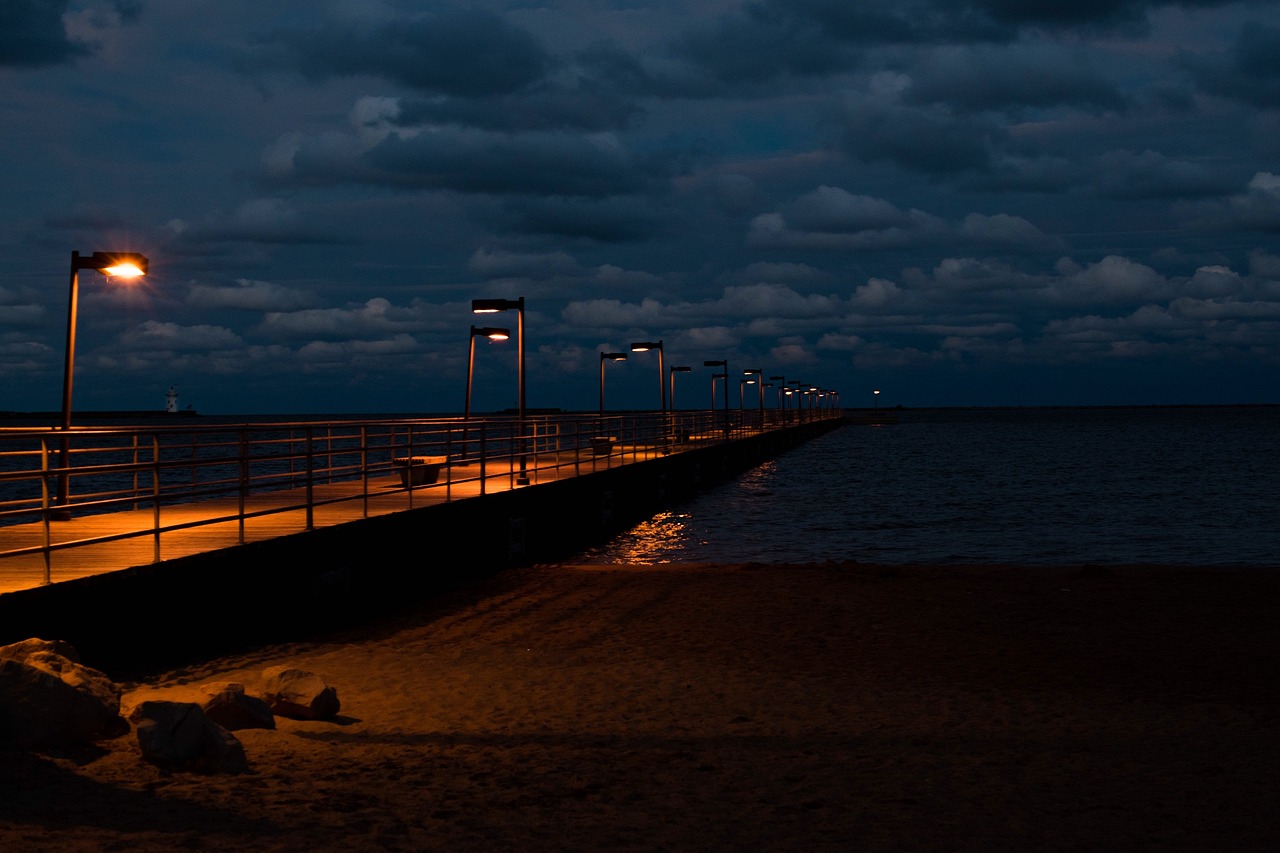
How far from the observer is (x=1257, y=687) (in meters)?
9.01

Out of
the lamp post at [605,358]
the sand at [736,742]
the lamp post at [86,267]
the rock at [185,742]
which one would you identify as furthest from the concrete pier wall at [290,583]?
the lamp post at [605,358]

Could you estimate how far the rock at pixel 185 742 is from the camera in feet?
20.1

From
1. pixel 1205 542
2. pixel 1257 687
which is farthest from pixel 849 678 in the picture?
pixel 1205 542

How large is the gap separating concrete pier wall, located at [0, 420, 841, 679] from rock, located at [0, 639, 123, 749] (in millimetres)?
1443

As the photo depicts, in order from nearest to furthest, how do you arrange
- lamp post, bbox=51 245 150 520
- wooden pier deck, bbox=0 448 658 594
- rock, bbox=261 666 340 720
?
rock, bbox=261 666 340 720, wooden pier deck, bbox=0 448 658 594, lamp post, bbox=51 245 150 520

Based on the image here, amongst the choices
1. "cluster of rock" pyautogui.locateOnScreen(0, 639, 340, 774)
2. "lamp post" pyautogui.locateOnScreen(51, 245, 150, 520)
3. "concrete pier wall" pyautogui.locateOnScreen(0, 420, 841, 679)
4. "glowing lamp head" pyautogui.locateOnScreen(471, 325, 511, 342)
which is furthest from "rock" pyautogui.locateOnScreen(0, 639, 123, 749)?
"glowing lamp head" pyautogui.locateOnScreen(471, 325, 511, 342)

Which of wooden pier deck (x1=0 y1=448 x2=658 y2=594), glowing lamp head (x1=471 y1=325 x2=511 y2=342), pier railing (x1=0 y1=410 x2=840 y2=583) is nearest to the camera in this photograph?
pier railing (x1=0 y1=410 x2=840 y2=583)

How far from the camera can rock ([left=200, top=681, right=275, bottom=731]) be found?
7102mm

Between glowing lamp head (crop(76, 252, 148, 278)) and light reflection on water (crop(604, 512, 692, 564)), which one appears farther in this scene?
light reflection on water (crop(604, 512, 692, 564))

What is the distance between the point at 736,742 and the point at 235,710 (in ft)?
9.79

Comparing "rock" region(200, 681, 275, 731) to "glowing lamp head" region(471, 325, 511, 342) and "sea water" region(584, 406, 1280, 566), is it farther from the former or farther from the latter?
"glowing lamp head" region(471, 325, 511, 342)

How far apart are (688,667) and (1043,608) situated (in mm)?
5248

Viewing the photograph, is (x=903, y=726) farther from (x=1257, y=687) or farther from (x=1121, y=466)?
(x=1121, y=466)

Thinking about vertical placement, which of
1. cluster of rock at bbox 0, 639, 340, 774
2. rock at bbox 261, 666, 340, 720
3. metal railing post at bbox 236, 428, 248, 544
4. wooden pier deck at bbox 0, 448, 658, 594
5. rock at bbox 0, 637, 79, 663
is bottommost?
rock at bbox 261, 666, 340, 720
